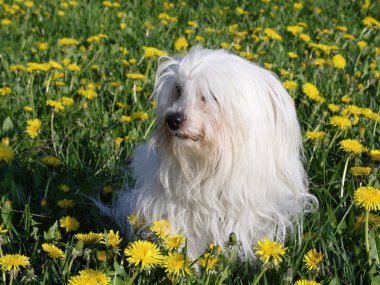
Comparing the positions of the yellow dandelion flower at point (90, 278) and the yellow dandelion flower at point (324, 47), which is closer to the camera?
the yellow dandelion flower at point (90, 278)

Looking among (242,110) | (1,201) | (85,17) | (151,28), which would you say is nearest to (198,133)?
(242,110)

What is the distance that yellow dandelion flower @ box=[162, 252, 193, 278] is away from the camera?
2.35 metres

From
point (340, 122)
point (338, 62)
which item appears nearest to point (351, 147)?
point (340, 122)

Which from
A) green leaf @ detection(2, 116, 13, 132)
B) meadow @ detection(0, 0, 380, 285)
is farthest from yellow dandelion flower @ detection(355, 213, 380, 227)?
green leaf @ detection(2, 116, 13, 132)

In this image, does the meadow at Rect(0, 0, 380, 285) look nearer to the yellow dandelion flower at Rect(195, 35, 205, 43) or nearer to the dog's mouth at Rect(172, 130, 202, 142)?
the yellow dandelion flower at Rect(195, 35, 205, 43)

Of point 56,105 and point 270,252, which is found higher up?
point 270,252

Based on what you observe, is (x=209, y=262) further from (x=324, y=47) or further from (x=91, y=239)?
(x=324, y=47)

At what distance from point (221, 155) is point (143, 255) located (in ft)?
2.35

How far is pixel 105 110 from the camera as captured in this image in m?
4.80

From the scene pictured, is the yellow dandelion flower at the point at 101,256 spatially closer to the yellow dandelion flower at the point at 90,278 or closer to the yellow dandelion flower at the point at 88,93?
the yellow dandelion flower at the point at 90,278

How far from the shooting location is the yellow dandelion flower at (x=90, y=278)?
2186 mm

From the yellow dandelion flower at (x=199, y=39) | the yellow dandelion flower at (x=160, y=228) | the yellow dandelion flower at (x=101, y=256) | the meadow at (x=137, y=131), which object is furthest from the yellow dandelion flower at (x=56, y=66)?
the yellow dandelion flower at (x=101, y=256)

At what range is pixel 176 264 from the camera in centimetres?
235

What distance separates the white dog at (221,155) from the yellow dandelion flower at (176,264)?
56cm
